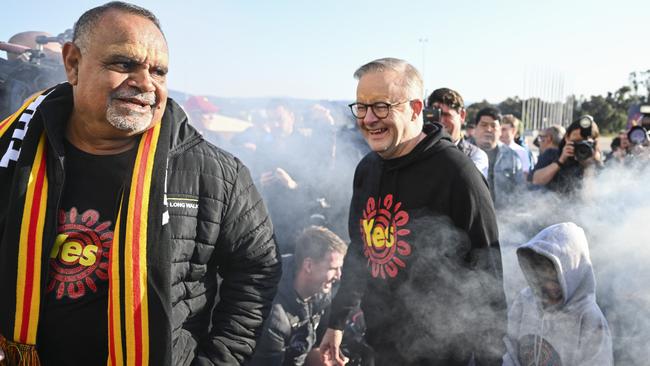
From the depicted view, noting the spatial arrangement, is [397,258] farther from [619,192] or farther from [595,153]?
[595,153]

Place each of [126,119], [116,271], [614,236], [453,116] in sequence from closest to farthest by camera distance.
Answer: [116,271]
[126,119]
[614,236]
[453,116]

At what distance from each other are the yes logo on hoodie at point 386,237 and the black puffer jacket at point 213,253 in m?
0.54

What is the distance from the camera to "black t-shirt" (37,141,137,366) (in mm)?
1607

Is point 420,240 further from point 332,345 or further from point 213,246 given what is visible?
point 213,246

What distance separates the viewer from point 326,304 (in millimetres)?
3955

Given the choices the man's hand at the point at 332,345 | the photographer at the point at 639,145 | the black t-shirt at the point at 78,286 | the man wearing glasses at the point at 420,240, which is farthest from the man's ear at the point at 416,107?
the photographer at the point at 639,145

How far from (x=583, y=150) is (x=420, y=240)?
2500mm

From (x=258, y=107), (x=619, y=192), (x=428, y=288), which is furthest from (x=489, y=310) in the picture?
(x=258, y=107)

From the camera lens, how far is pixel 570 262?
8.18 ft

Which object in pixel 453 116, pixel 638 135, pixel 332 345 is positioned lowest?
pixel 332 345

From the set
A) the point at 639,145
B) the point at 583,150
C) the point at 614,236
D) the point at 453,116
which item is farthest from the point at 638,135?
the point at 453,116

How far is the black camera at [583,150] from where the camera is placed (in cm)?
408

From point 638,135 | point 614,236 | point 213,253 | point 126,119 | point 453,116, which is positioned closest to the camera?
point 126,119

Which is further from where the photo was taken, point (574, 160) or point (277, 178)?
point (277, 178)
